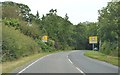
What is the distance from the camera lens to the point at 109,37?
50406mm

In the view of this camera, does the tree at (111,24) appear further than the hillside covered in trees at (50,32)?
Yes

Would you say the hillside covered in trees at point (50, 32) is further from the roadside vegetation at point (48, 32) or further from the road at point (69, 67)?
the road at point (69, 67)

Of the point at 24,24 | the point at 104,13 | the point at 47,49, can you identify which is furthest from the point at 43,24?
the point at 104,13

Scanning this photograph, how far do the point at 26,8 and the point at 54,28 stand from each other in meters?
11.7

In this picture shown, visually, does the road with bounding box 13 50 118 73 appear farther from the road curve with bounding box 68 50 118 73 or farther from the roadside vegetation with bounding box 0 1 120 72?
the roadside vegetation with bounding box 0 1 120 72

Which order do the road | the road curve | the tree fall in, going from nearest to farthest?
the road → the road curve → the tree

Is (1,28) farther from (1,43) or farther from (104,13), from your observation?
(104,13)

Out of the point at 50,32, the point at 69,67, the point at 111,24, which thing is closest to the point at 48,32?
the point at 50,32

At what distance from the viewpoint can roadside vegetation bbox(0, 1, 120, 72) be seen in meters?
40.4

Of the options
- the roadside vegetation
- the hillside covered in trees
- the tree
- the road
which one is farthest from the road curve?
the tree

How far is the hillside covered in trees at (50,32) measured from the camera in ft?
135

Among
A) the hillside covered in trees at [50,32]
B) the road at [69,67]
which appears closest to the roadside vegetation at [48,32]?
the hillside covered in trees at [50,32]

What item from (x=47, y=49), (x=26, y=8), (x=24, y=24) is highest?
(x=26, y=8)

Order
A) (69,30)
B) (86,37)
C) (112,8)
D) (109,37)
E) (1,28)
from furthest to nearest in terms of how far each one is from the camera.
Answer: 1. (86,37)
2. (69,30)
3. (109,37)
4. (112,8)
5. (1,28)
